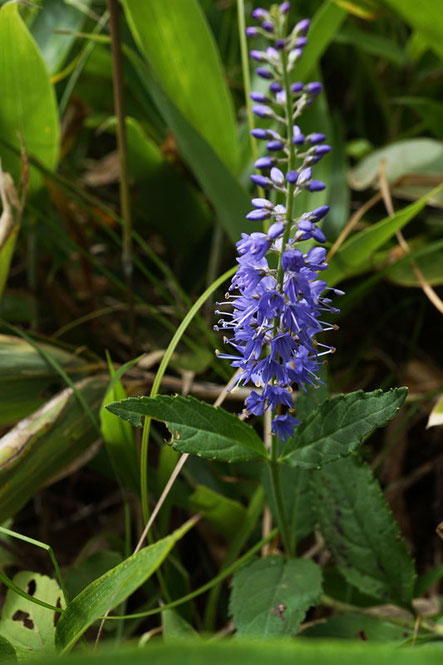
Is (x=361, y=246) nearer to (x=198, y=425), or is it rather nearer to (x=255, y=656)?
(x=198, y=425)

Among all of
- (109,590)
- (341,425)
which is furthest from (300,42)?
(109,590)

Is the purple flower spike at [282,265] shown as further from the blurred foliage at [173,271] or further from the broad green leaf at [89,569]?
the broad green leaf at [89,569]

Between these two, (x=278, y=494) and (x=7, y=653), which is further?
(x=278, y=494)

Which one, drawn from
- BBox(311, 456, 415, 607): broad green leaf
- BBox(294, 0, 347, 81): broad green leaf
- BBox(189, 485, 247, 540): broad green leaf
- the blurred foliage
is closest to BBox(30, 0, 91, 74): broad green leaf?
the blurred foliage

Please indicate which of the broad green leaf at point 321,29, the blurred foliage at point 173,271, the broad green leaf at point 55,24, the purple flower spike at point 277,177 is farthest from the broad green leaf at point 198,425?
the broad green leaf at point 55,24

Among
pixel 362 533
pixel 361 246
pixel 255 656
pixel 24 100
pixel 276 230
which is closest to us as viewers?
pixel 255 656

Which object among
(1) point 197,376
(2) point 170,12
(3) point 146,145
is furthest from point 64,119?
(1) point 197,376

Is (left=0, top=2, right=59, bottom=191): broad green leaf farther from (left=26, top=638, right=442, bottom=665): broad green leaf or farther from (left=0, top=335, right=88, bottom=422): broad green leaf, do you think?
(left=26, top=638, right=442, bottom=665): broad green leaf
